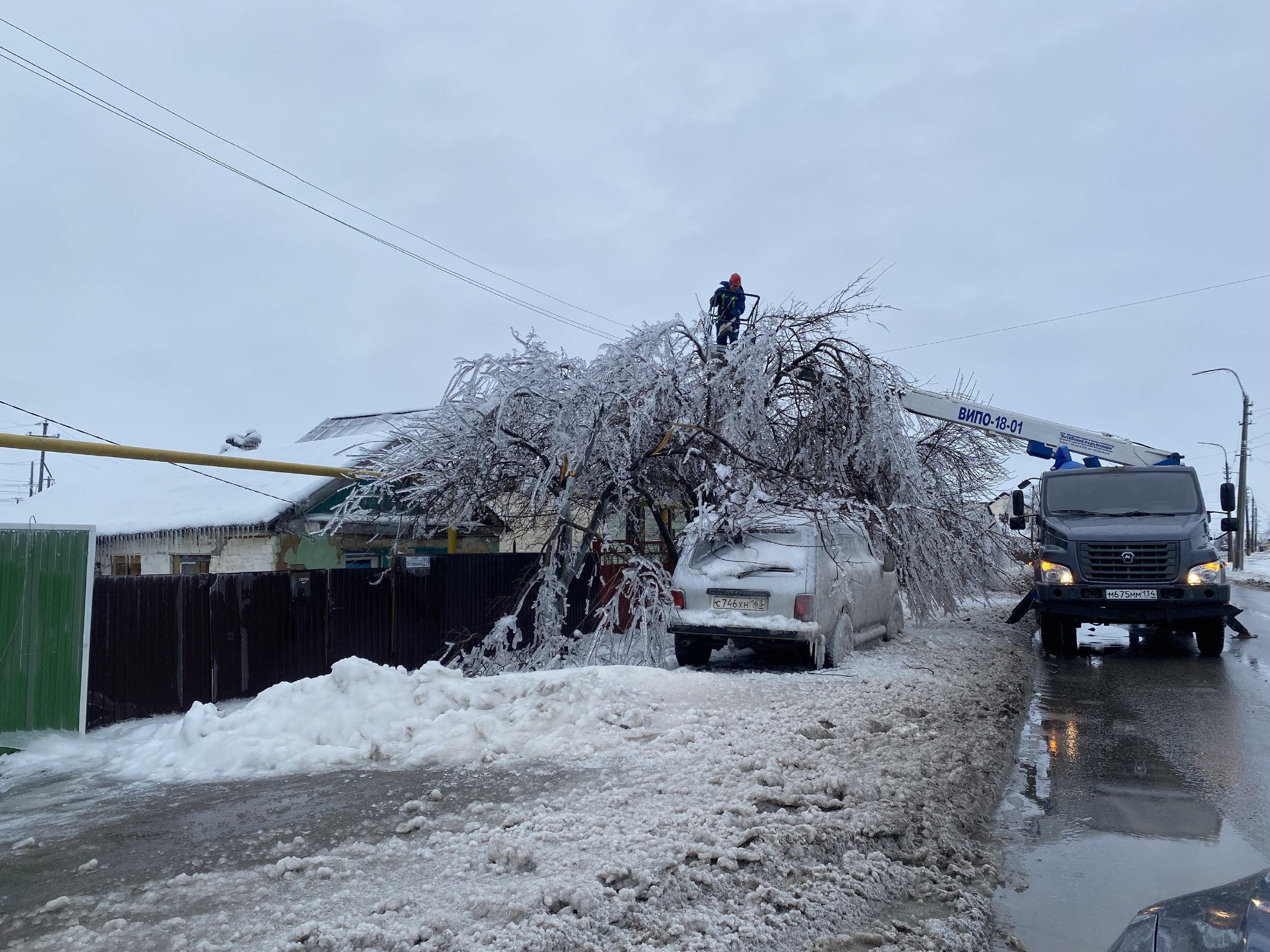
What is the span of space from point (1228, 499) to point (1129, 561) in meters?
2.61

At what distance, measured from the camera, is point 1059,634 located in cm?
1170

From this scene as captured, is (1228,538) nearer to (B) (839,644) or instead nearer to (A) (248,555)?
(B) (839,644)

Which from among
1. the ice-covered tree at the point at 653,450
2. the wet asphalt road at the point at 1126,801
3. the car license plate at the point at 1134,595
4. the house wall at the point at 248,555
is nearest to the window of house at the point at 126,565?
the house wall at the point at 248,555

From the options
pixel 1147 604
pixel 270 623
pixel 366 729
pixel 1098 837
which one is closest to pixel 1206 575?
pixel 1147 604

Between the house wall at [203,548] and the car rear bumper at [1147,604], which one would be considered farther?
the house wall at [203,548]

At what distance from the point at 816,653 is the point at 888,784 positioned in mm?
4365

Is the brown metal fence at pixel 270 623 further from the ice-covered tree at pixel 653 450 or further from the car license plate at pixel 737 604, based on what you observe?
the car license plate at pixel 737 604

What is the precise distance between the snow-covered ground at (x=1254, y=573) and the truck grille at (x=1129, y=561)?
9316mm

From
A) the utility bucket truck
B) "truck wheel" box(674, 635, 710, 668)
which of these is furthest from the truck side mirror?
"truck wheel" box(674, 635, 710, 668)

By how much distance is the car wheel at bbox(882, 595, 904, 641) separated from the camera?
1254 cm

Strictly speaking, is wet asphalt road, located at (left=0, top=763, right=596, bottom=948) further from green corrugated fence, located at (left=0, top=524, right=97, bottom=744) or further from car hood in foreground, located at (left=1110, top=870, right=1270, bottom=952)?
car hood in foreground, located at (left=1110, top=870, right=1270, bottom=952)

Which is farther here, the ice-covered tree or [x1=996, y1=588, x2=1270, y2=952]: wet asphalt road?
the ice-covered tree

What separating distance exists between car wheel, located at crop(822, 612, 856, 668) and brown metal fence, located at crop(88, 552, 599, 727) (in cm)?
366

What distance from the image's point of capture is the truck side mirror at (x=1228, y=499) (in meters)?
12.4
